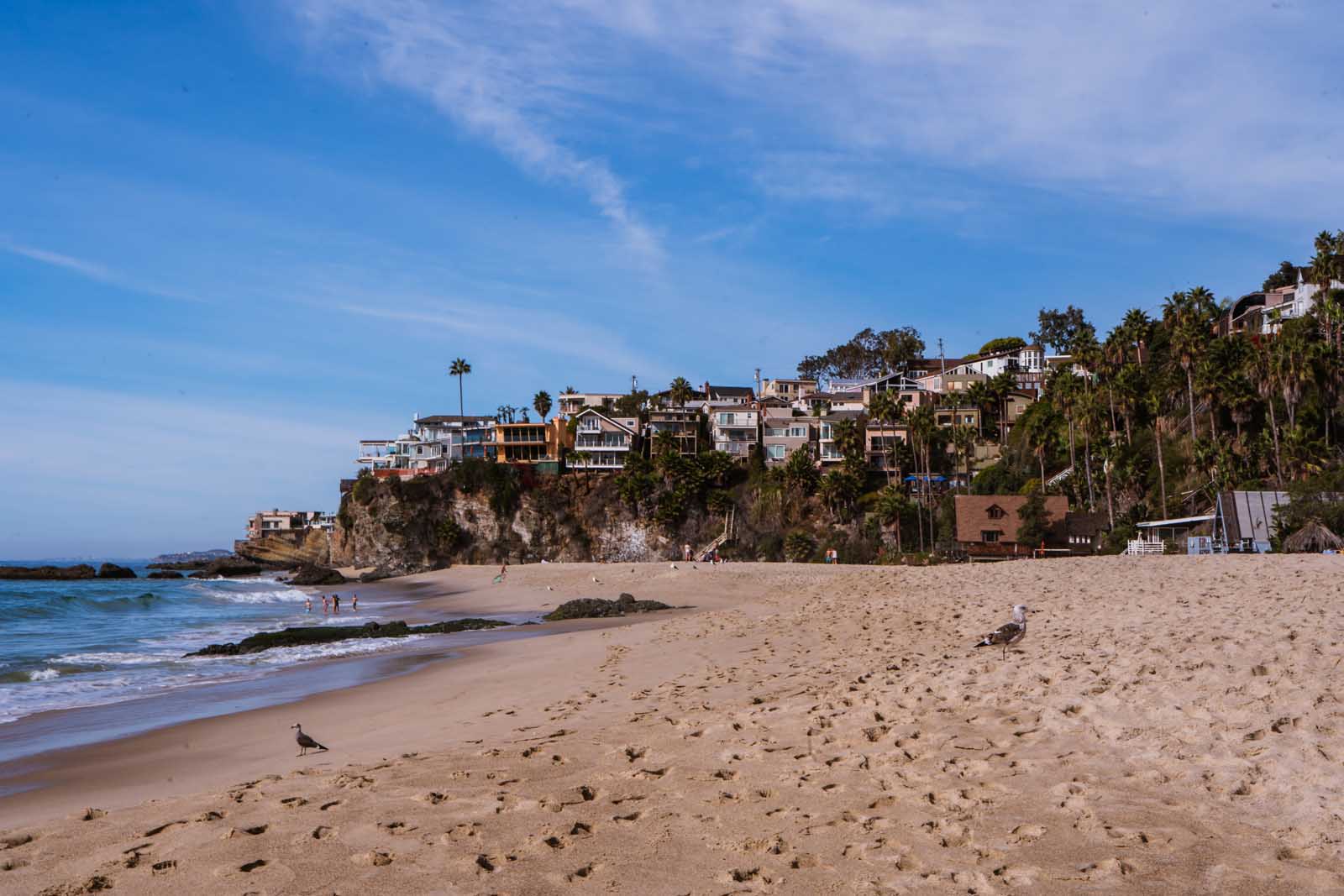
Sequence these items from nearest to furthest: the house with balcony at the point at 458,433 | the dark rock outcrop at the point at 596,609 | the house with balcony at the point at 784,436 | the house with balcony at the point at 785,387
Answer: the dark rock outcrop at the point at 596,609 < the house with balcony at the point at 784,436 < the house with balcony at the point at 458,433 < the house with balcony at the point at 785,387

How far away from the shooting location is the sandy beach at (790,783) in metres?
5.61

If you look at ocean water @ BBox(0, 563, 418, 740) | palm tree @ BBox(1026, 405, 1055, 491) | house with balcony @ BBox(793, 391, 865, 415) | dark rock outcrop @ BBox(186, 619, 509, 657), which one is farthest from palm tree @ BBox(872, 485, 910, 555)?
dark rock outcrop @ BBox(186, 619, 509, 657)

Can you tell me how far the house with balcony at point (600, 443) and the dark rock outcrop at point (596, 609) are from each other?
63.6m

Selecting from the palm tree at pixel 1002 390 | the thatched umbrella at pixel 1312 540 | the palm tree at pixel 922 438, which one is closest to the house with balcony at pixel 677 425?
the palm tree at pixel 922 438

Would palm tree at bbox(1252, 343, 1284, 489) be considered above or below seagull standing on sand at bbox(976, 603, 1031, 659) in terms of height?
above

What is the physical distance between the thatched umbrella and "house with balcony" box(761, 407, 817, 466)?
2114 inches

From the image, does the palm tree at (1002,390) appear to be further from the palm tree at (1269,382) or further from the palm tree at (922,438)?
the palm tree at (1269,382)

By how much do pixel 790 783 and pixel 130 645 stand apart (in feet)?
86.8

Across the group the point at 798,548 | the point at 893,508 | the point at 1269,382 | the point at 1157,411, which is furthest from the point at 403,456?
the point at 1269,382

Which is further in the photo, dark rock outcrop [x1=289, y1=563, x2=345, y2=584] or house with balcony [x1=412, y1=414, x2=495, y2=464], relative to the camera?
house with balcony [x1=412, y1=414, x2=495, y2=464]

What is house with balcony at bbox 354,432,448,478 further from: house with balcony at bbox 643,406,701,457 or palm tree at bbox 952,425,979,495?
palm tree at bbox 952,425,979,495

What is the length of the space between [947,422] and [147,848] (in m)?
92.1

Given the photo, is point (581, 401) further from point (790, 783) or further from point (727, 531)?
point (790, 783)

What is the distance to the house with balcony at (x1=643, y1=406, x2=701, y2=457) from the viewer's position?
96.8 metres
